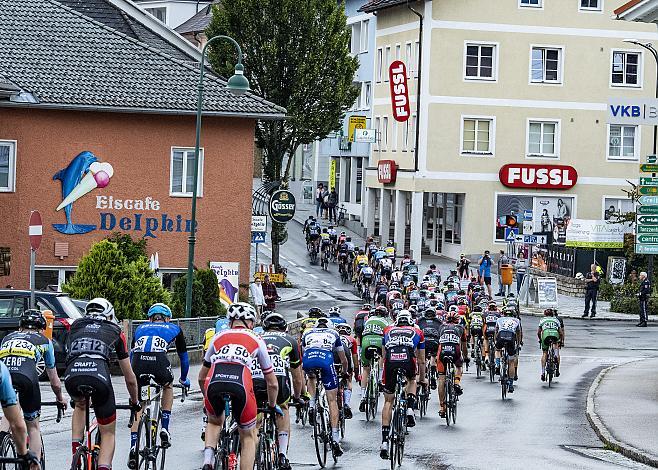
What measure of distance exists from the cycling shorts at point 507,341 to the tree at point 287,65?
26.3 m

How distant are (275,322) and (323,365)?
2530 millimetres

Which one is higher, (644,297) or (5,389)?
(5,389)

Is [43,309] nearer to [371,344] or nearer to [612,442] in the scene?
[371,344]

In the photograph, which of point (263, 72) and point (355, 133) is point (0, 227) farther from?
point (355, 133)

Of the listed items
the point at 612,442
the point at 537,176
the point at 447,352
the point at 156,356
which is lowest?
the point at 612,442

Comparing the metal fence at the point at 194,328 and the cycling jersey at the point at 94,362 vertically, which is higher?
the cycling jersey at the point at 94,362

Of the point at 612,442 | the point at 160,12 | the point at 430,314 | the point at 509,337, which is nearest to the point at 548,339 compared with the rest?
the point at 509,337

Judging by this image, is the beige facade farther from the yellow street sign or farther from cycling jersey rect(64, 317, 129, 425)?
cycling jersey rect(64, 317, 129, 425)

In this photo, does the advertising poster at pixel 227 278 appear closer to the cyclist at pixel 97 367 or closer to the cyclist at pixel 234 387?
the cyclist at pixel 97 367

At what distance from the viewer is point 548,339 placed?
2916 centimetres

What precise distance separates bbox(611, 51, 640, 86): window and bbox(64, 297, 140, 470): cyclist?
52.4 m

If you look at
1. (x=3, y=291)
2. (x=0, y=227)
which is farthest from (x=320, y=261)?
(x=3, y=291)

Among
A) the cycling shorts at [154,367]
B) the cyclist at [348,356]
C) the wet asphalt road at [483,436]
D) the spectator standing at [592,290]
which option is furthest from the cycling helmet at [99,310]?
the spectator standing at [592,290]

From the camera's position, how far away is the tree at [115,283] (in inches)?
1204
